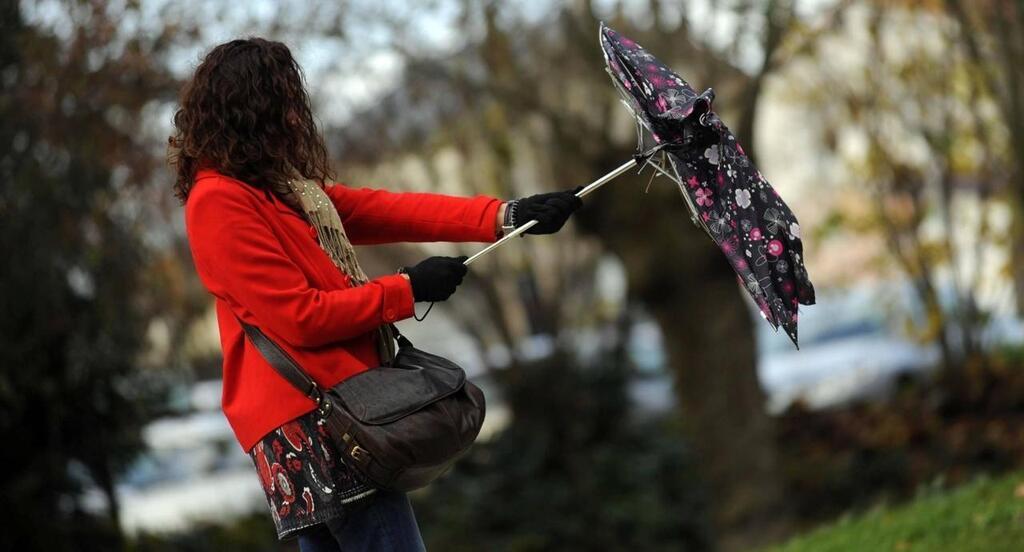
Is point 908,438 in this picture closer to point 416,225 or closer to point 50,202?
point 50,202

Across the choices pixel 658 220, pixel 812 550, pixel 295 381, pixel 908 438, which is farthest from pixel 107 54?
pixel 908 438

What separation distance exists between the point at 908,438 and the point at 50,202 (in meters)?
9.10

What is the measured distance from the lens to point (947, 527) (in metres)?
5.64

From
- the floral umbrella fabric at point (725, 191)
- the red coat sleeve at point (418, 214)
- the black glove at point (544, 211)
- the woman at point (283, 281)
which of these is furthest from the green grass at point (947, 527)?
the woman at point (283, 281)

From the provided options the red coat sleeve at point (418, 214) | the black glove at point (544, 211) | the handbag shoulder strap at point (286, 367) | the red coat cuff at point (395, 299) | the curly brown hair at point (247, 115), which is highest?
the curly brown hair at point (247, 115)

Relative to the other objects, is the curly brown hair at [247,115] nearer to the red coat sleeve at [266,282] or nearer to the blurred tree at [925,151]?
the red coat sleeve at [266,282]

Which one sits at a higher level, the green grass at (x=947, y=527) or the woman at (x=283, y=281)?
the woman at (x=283, y=281)

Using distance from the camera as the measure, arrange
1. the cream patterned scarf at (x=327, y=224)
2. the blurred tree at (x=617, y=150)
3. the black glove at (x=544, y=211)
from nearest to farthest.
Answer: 1. the cream patterned scarf at (x=327, y=224)
2. the black glove at (x=544, y=211)
3. the blurred tree at (x=617, y=150)

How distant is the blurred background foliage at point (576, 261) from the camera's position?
8938 millimetres

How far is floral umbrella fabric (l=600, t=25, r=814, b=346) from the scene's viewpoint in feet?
11.2

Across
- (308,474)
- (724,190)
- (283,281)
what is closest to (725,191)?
(724,190)

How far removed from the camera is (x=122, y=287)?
960 centimetres

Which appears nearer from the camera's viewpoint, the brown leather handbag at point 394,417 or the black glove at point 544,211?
the brown leather handbag at point 394,417

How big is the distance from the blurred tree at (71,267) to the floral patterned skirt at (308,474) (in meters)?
5.50
